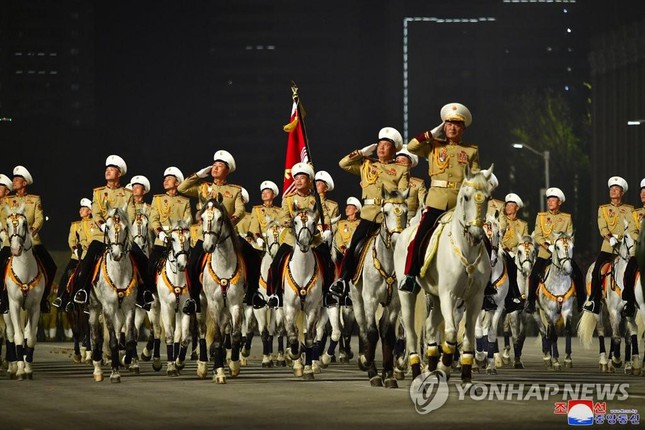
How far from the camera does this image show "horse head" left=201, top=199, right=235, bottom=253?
25000 millimetres

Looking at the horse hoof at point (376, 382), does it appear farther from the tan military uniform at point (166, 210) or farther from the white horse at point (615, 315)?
the tan military uniform at point (166, 210)

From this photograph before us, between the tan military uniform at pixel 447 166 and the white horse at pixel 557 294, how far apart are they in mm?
7542

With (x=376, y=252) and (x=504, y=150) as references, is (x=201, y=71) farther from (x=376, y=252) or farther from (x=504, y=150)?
(x=376, y=252)

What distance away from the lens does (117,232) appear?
2542 cm

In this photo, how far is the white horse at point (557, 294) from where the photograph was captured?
30422 millimetres

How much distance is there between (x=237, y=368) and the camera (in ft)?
86.8

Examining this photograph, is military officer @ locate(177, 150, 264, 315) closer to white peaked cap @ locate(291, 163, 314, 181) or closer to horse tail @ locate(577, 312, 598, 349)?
white peaked cap @ locate(291, 163, 314, 181)

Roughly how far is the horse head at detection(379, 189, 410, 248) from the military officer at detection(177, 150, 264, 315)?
324cm

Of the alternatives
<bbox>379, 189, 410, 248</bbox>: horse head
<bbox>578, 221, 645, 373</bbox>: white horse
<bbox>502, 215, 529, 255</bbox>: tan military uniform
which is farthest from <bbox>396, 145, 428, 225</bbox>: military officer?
<bbox>502, 215, 529, 255</bbox>: tan military uniform

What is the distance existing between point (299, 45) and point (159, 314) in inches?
3733

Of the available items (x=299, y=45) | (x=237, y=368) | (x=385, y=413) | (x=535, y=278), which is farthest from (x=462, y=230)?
(x=299, y=45)

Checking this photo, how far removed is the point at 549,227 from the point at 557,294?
1.32m

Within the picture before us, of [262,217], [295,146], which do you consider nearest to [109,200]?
[295,146]

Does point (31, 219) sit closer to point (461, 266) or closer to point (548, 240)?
point (461, 266)
